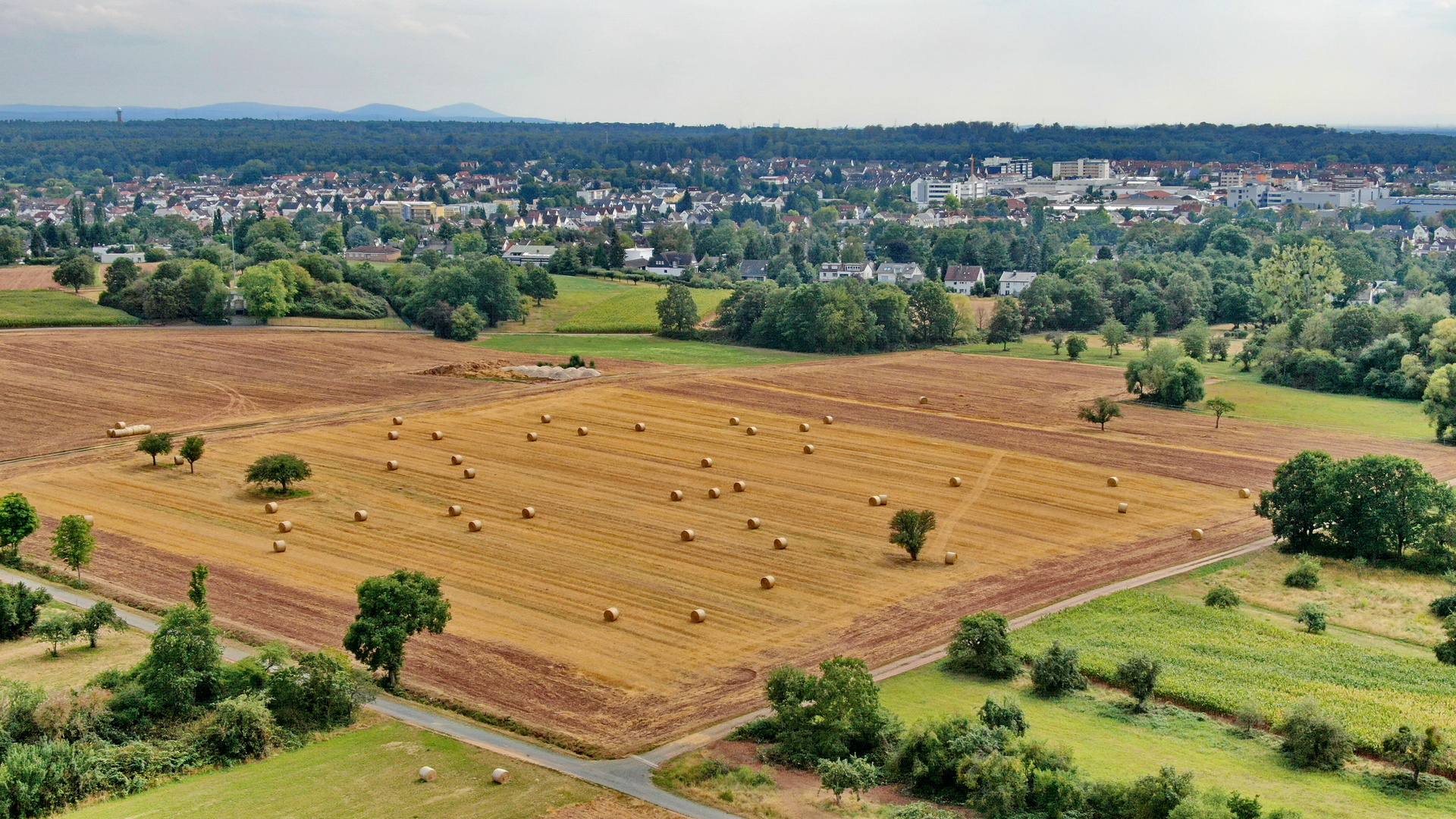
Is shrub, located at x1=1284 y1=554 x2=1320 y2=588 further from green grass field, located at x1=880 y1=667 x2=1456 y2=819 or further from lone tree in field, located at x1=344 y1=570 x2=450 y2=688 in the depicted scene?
lone tree in field, located at x1=344 y1=570 x2=450 y2=688

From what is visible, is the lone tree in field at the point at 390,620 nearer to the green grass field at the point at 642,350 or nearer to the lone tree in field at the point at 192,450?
the lone tree in field at the point at 192,450

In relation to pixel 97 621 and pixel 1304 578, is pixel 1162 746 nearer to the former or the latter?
pixel 1304 578

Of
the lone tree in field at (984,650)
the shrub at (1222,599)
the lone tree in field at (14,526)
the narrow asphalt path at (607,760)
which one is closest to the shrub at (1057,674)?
the lone tree in field at (984,650)

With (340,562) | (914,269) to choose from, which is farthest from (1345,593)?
(914,269)

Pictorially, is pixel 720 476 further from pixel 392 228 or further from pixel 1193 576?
pixel 392 228

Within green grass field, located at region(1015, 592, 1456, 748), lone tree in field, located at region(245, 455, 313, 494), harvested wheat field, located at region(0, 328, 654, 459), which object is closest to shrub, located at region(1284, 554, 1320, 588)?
green grass field, located at region(1015, 592, 1456, 748)

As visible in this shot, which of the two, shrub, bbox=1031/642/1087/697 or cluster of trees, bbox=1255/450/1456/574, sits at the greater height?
cluster of trees, bbox=1255/450/1456/574
